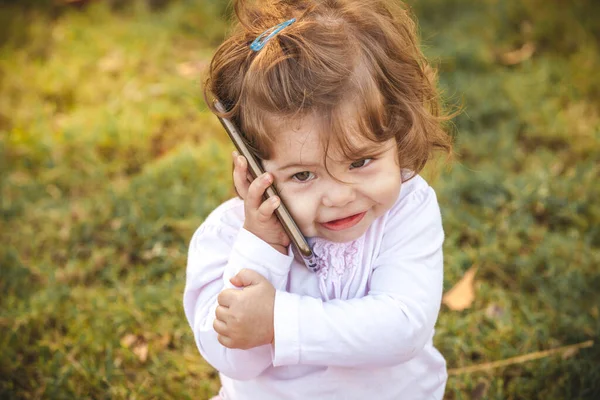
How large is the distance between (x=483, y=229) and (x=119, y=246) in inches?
65.1

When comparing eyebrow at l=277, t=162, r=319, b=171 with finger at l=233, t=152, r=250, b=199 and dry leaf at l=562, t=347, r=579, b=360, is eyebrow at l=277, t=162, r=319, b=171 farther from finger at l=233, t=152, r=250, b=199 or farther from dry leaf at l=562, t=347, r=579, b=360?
dry leaf at l=562, t=347, r=579, b=360

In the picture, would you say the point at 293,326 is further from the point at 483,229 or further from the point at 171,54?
the point at 171,54

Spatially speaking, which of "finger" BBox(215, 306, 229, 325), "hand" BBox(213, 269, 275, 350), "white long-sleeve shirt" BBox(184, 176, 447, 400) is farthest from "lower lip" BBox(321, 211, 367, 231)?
"finger" BBox(215, 306, 229, 325)

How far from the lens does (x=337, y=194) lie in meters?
1.44

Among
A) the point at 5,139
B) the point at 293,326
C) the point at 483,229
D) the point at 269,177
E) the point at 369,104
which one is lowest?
the point at 483,229

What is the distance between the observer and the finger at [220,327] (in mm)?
1490

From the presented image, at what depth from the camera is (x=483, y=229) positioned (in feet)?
9.18

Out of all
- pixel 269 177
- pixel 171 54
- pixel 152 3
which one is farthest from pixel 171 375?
pixel 152 3

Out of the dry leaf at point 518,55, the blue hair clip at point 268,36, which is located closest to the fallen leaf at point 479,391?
the blue hair clip at point 268,36

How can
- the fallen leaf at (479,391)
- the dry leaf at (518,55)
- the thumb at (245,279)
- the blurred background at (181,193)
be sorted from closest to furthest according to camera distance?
the thumb at (245,279)
the fallen leaf at (479,391)
the blurred background at (181,193)
the dry leaf at (518,55)

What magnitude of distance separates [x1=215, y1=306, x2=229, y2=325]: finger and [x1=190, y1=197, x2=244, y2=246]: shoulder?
262 mm

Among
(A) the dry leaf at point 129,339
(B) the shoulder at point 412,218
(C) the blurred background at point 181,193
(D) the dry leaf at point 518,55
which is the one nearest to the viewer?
(B) the shoulder at point 412,218

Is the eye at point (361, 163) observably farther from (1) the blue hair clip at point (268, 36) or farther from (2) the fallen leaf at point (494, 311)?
(2) the fallen leaf at point (494, 311)

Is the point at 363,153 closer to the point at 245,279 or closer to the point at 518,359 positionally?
the point at 245,279
